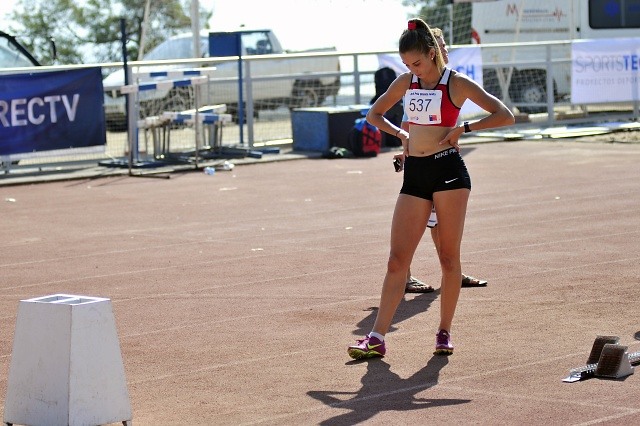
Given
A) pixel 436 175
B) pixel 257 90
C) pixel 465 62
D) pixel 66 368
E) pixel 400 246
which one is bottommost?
pixel 66 368

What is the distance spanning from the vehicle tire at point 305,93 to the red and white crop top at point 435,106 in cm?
1660

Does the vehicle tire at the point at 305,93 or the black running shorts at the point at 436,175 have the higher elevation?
the vehicle tire at the point at 305,93

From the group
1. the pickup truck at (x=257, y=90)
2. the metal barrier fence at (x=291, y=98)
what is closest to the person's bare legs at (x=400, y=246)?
the metal barrier fence at (x=291, y=98)

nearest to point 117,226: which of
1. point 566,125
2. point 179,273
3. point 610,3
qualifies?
point 179,273

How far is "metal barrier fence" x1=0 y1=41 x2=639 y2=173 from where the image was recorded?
830 inches

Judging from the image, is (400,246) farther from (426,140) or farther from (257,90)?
Result: (257,90)

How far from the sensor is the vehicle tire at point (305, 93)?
24000 millimetres

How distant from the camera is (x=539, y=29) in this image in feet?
102

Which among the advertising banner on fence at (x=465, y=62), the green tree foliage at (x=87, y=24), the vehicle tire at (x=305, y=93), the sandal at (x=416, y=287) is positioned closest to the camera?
the sandal at (x=416, y=287)

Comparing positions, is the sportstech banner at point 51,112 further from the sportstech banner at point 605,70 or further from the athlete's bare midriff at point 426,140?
the athlete's bare midriff at point 426,140

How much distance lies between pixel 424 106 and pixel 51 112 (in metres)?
12.9

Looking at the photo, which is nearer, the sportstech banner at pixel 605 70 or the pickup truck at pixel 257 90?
the pickup truck at pixel 257 90

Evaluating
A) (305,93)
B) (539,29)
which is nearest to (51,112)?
(305,93)

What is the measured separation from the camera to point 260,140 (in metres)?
23.2
